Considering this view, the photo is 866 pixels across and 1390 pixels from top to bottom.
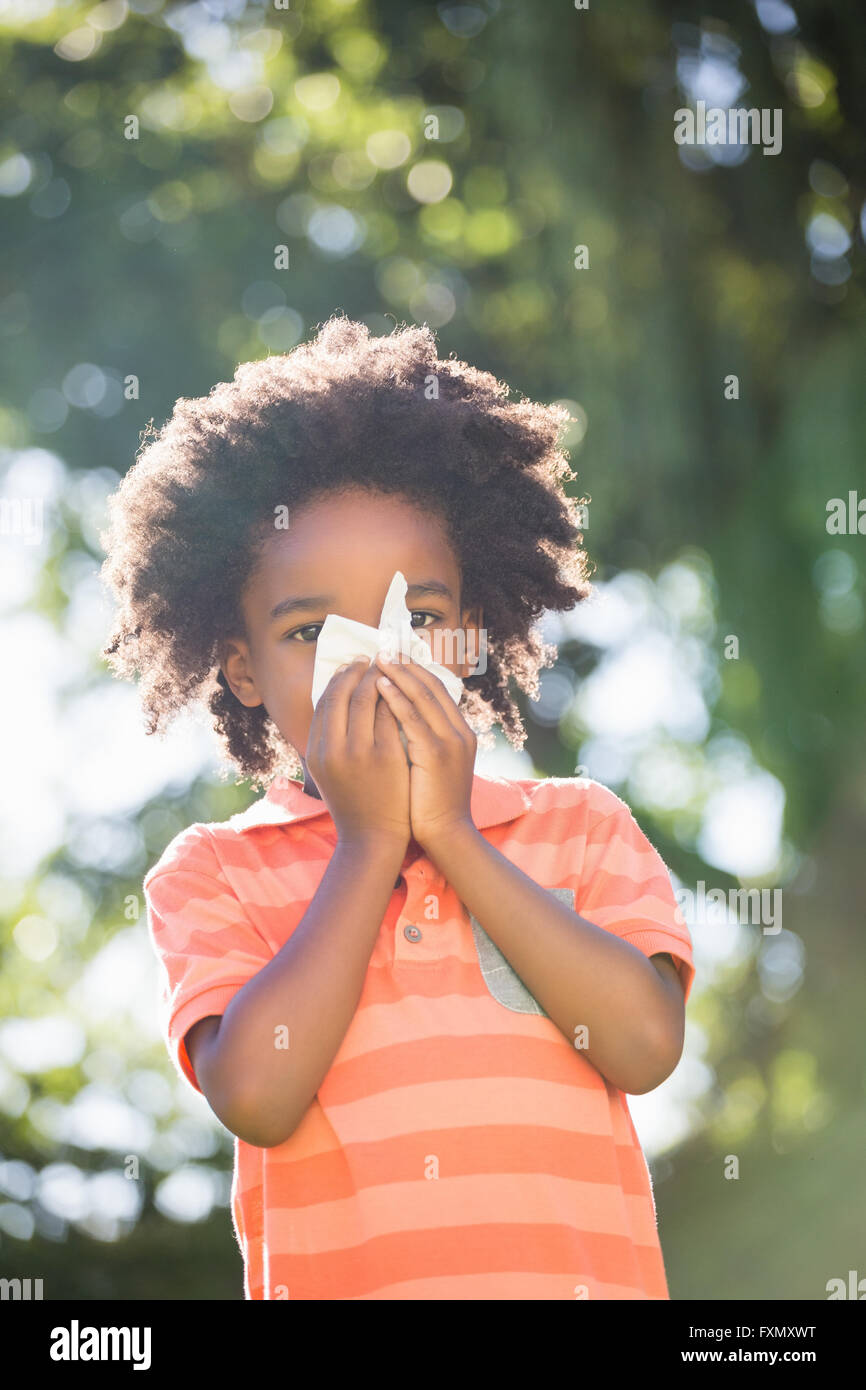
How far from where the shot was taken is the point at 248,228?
5.66 meters

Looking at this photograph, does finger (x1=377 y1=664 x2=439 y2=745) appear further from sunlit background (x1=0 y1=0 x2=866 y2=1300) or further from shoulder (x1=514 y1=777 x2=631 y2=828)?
sunlit background (x1=0 y1=0 x2=866 y2=1300)

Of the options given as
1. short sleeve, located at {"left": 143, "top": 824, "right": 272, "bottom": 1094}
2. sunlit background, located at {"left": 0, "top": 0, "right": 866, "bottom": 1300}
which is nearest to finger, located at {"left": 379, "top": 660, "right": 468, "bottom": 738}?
short sleeve, located at {"left": 143, "top": 824, "right": 272, "bottom": 1094}

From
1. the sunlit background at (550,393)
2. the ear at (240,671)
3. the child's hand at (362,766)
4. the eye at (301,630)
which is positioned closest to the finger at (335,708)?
the child's hand at (362,766)

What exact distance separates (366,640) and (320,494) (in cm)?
34

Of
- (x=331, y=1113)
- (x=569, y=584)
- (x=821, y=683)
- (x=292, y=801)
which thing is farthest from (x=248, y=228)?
(x=331, y=1113)

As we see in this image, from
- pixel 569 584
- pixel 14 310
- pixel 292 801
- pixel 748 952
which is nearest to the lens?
pixel 292 801

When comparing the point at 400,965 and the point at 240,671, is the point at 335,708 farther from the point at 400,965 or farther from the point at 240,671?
the point at 240,671

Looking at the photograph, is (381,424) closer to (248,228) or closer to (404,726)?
(404,726)

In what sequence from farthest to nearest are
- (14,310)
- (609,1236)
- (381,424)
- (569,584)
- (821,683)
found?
(14,310)
(821,683)
(569,584)
(381,424)
(609,1236)

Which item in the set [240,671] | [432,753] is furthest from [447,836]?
[240,671]

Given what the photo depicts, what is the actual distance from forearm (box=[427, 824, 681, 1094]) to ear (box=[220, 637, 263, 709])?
1.85 feet

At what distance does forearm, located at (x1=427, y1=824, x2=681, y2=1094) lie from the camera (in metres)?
1.55

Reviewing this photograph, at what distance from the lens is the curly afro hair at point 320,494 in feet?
6.73

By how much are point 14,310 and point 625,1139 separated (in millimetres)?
4640
